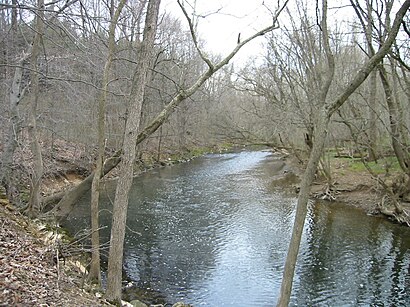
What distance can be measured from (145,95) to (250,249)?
21.9ft

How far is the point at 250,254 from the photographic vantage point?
37.4 ft

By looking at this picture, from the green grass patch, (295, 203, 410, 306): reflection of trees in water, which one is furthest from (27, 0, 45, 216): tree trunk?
the green grass patch

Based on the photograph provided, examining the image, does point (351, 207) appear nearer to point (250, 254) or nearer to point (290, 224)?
point (290, 224)

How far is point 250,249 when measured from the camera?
11.8 m

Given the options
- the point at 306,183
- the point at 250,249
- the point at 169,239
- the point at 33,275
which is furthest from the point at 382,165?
the point at 33,275

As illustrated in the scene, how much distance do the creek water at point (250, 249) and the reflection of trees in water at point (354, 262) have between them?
26mm

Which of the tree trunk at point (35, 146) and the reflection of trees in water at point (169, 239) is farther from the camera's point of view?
the reflection of trees in water at point (169, 239)

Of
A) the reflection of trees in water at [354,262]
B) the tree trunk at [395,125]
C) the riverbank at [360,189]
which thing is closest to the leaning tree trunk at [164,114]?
the reflection of trees in water at [354,262]

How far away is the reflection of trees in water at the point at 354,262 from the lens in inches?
353

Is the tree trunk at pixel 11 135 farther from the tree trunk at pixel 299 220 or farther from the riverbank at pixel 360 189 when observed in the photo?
the riverbank at pixel 360 189

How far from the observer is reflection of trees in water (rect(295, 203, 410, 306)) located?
898cm

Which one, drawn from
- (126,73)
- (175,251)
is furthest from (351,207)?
(126,73)

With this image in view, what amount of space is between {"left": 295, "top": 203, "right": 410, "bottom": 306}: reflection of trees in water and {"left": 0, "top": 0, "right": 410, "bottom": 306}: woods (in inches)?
78.7

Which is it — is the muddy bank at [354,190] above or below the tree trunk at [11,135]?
below
